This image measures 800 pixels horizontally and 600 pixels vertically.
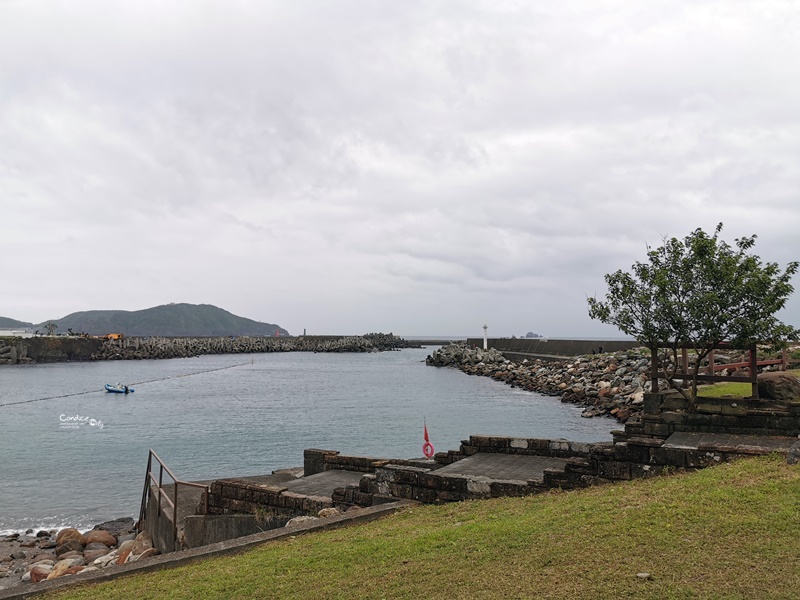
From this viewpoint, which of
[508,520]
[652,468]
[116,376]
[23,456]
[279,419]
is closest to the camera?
[508,520]

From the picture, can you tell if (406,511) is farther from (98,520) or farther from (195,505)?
(98,520)

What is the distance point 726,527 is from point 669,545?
73 centimetres

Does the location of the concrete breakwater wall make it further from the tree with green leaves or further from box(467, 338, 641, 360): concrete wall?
the tree with green leaves

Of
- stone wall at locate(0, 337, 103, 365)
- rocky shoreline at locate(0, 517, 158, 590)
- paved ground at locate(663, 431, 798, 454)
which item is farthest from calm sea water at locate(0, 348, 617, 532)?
stone wall at locate(0, 337, 103, 365)

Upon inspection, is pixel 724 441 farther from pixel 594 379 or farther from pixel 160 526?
pixel 594 379

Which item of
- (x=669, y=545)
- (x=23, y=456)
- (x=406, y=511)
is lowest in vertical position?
(x=23, y=456)

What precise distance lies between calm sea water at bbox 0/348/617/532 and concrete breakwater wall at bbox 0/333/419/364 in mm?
52185

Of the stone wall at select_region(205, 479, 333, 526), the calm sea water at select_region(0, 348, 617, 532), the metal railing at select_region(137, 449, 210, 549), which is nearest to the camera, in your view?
the stone wall at select_region(205, 479, 333, 526)

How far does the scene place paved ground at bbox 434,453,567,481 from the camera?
33.2ft

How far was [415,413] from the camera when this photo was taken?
36.2m

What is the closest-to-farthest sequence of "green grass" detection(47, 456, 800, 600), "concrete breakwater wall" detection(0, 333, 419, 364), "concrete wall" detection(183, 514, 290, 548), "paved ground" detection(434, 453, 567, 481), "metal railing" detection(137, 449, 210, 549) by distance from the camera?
"green grass" detection(47, 456, 800, 600) < "paved ground" detection(434, 453, 567, 481) < "concrete wall" detection(183, 514, 290, 548) < "metal railing" detection(137, 449, 210, 549) < "concrete breakwater wall" detection(0, 333, 419, 364)

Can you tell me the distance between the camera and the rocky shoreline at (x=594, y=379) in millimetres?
31463

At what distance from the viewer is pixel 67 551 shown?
13.4m

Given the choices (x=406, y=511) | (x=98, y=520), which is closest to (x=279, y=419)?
(x=98, y=520)
